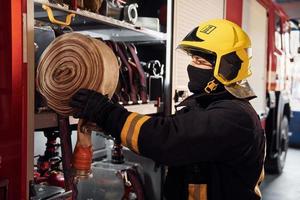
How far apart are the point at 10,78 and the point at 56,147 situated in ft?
3.56

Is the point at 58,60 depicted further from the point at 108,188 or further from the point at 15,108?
the point at 108,188

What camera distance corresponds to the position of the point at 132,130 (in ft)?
5.46

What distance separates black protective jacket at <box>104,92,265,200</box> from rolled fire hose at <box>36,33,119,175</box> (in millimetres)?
171

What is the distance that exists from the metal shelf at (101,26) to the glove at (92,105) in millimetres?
482

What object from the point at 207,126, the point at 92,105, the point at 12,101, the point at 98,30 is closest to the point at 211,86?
the point at 207,126

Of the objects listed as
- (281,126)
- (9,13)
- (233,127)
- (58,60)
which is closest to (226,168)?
(233,127)

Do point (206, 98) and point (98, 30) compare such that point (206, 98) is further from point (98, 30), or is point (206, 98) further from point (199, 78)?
point (98, 30)

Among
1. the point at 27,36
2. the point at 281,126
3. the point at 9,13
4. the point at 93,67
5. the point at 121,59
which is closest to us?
the point at 9,13

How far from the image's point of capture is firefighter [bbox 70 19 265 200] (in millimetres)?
1665

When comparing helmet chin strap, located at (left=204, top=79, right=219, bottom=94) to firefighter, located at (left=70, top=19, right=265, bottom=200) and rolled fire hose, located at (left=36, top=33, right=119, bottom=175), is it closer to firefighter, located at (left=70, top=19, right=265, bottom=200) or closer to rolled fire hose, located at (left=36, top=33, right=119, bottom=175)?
firefighter, located at (left=70, top=19, right=265, bottom=200)

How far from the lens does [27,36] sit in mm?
1592

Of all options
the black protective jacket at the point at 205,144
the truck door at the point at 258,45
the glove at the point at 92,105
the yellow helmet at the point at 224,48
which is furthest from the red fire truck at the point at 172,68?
Result: the yellow helmet at the point at 224,48

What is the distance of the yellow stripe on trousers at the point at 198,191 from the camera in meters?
1.97

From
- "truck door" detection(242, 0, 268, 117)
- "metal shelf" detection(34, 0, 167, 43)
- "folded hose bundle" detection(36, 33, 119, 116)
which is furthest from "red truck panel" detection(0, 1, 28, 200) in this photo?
"truck door" detection(242, 0, 268, 117)
